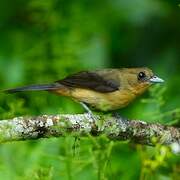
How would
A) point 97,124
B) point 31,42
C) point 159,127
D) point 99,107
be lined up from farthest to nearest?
point 31,42 → point 99,107 → point 159,127 → point 97,124

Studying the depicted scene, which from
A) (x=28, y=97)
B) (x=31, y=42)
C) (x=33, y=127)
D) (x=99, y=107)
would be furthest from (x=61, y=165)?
(x=31, y=42)

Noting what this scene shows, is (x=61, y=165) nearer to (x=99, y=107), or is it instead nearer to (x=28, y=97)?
(x=99, y=107)

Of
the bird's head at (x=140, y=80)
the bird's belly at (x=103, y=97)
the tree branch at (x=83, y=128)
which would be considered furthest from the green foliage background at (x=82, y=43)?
the tree branch at (x=83, y=128)

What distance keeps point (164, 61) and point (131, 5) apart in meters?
0.65

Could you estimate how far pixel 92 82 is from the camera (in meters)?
6.66

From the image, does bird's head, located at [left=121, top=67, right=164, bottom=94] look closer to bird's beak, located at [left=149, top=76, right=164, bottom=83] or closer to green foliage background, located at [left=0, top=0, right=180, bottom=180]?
bird's beak, located at [left=149, top=76, right=164, bottom=83]

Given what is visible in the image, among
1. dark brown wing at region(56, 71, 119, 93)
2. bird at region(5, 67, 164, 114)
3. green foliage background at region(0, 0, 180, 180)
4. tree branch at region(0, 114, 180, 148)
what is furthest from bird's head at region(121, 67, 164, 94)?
tree branch at region(0, 114, 180, 148)

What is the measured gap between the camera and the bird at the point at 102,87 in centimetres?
645

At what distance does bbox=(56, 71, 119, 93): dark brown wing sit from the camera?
655 centimetres

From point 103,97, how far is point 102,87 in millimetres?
140

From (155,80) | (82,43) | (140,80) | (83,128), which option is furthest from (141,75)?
(83,128)

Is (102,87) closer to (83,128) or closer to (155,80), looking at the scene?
(155,80)

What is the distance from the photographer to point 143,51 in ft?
27.8

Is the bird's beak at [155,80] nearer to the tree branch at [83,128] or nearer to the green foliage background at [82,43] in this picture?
the green foliage background at [82,43]
